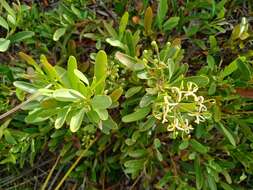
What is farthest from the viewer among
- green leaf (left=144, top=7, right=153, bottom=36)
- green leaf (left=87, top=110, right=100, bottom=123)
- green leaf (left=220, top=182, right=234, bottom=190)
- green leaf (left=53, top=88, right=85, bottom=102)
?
green leaf (left=220, top=182, right=234, bottom=190)

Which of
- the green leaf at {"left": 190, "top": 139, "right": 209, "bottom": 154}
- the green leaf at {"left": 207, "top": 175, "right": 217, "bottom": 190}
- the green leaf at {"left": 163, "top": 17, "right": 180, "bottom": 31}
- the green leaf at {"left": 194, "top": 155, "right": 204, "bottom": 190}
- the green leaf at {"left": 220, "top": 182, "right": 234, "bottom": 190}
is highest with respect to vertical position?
the green leaf at {"left": 163, "top": 17, "right": 180, "bottom": 31}

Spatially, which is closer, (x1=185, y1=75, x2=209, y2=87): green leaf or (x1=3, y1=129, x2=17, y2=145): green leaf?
(x1=185, y1=75, x2=209, y2=87): green leaf

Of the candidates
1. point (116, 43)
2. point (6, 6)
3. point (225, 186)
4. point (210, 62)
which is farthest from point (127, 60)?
point (225, 186)

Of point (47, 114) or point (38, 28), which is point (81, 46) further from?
point (47, 114)

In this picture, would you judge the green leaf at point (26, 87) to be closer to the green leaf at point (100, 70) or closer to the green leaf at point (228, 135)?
the green leaf at point (100, 70)

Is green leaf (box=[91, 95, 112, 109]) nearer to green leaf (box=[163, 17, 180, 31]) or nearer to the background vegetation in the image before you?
the background vegetation

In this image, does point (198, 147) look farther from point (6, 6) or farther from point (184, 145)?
point (6, 6)

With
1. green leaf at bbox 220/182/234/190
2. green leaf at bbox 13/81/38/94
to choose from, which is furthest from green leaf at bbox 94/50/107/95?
green leaf at bbox 220/182/234/190
